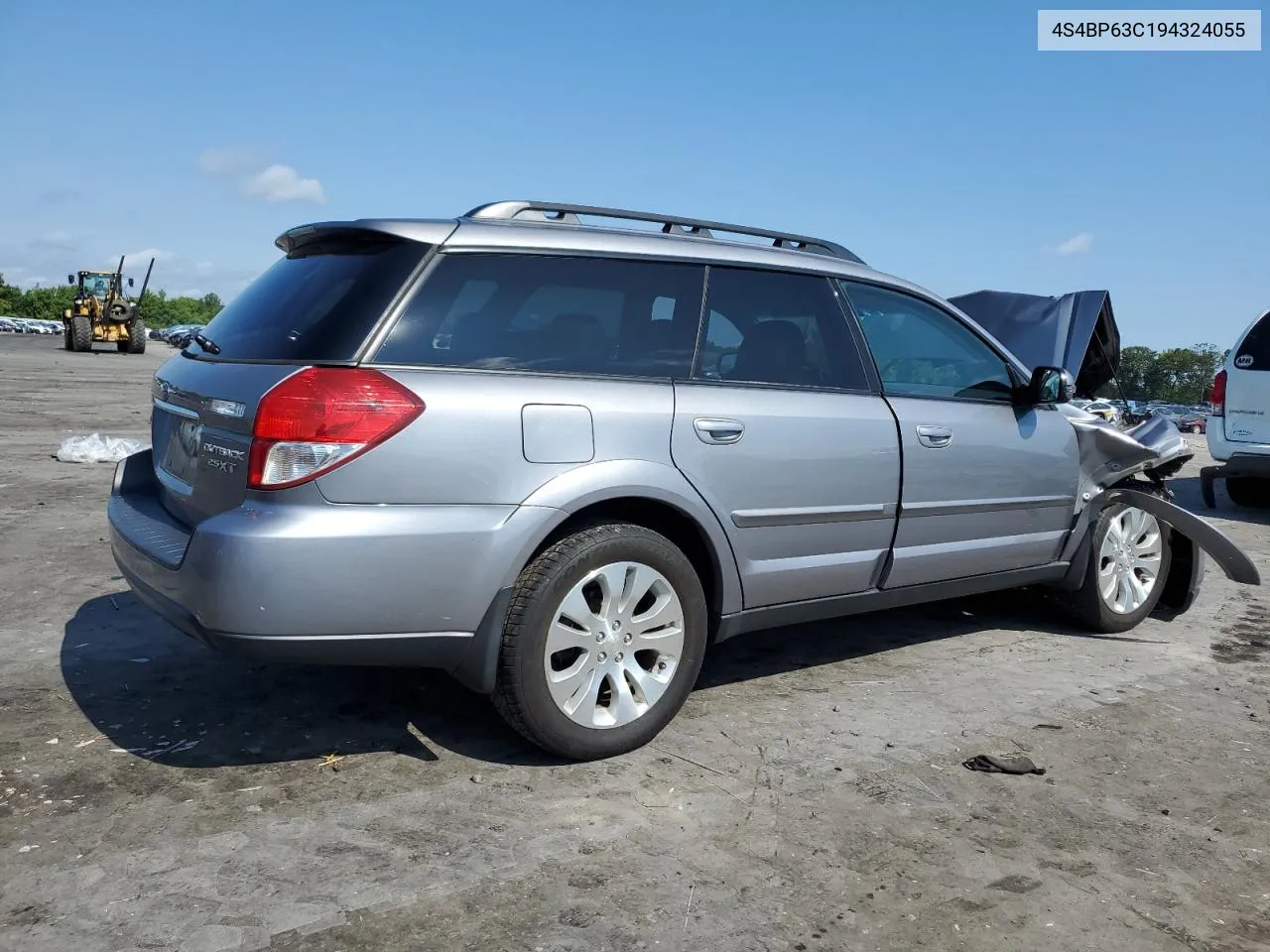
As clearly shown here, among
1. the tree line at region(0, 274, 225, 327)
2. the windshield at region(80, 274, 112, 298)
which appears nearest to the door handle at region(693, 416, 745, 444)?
the windshield at region(80, 274, 112, 298)

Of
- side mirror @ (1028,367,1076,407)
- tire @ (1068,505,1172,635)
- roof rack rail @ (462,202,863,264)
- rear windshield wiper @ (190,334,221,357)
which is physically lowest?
tire @ (1068,505,1172,635)

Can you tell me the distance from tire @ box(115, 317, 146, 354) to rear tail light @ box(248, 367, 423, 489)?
38473 millimetres

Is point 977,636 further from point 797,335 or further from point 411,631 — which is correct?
point 411,631

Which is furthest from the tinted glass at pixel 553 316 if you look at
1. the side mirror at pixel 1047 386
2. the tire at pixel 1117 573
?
the tire at pixel 1117 573

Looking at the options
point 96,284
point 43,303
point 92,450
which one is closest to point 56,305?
point 43,303

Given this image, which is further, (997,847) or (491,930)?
(997,847)

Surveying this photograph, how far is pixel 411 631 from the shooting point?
3172 mm

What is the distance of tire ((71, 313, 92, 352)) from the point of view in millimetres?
36375

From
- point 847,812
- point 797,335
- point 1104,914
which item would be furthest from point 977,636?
point 1104,914

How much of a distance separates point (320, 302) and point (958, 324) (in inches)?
114

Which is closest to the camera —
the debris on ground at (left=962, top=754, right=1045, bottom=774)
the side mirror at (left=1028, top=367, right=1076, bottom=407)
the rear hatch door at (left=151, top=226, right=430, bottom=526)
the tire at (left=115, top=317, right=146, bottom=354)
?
the rear hatch door at (left=151, top=226, right=430, bottom=526)

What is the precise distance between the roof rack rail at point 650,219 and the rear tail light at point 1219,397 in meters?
6.95

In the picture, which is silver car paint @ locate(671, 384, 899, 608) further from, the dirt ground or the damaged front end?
the damaged front end

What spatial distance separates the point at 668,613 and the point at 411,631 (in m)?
0.89
